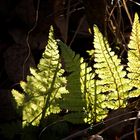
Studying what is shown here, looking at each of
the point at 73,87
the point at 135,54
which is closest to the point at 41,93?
the point at 73,87

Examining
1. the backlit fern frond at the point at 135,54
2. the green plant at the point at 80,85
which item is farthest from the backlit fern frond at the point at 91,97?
the backlit fern frond at the point at 135,54

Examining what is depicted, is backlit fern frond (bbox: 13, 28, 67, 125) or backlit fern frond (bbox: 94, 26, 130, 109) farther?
backlit fern frond (bbox: 13, 28, 67, 125)

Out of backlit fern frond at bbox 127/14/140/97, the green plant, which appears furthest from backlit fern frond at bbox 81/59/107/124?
backlit fern frond at bbox 127/14/140/97

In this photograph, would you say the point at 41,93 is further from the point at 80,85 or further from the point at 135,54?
the point at 135,54

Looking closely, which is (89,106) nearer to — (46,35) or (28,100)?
(28,100)

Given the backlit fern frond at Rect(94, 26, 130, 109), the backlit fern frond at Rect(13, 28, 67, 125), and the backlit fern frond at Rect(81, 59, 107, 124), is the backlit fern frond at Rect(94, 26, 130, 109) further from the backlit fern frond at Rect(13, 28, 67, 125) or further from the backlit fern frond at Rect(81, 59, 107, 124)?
the backlit fern frond at Rect(13, 28, 67, 125)

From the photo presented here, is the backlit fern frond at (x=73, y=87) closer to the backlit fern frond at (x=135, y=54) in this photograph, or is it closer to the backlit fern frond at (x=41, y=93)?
the backlit fern frond at (x=41, y=93)

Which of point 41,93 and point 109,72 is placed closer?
point 109,72
